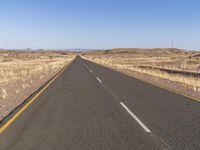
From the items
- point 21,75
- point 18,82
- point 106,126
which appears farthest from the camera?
point 21,75

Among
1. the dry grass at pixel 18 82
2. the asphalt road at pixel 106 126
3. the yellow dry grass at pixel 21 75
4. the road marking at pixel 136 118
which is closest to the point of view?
the asphalt road at pixel 106 126

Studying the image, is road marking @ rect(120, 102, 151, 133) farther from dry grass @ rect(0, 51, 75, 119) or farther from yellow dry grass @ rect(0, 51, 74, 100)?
yellow dry grass @ rect(0, 51, 74, 100)

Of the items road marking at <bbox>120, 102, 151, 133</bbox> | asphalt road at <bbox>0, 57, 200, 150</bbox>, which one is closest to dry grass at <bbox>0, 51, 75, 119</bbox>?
asphalt road at <bbox>0, 57, 200, 150</bbox>

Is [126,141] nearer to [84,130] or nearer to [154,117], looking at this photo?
[84,130]

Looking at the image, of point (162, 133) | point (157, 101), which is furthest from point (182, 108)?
point (162, 133)

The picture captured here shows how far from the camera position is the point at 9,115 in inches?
343

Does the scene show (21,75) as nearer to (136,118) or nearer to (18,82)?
(18,82)

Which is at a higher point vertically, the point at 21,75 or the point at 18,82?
the point at 18,82

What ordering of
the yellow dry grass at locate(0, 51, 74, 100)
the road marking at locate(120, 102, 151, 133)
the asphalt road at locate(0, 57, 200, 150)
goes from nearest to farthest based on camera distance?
the asphalt road at locate(0, 57, 200, 150) → the road marking at locate(120, 102, 151, 133) → the yellow dry grass at locate(0, 51, 74, 100)

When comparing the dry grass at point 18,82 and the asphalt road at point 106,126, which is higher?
the asphalt road at point 106,126

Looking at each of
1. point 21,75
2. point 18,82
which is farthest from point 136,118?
point 21,75

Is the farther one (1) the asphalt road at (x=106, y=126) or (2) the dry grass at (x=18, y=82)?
(2) the dry grass at (x=18, y=82)

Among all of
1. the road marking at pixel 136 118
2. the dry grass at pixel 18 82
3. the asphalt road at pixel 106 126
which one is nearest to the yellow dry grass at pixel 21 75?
the dry grass at pixel 18 82

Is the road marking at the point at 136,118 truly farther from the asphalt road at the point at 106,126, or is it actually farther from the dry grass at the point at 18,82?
the dry grass at the point at 18,82
